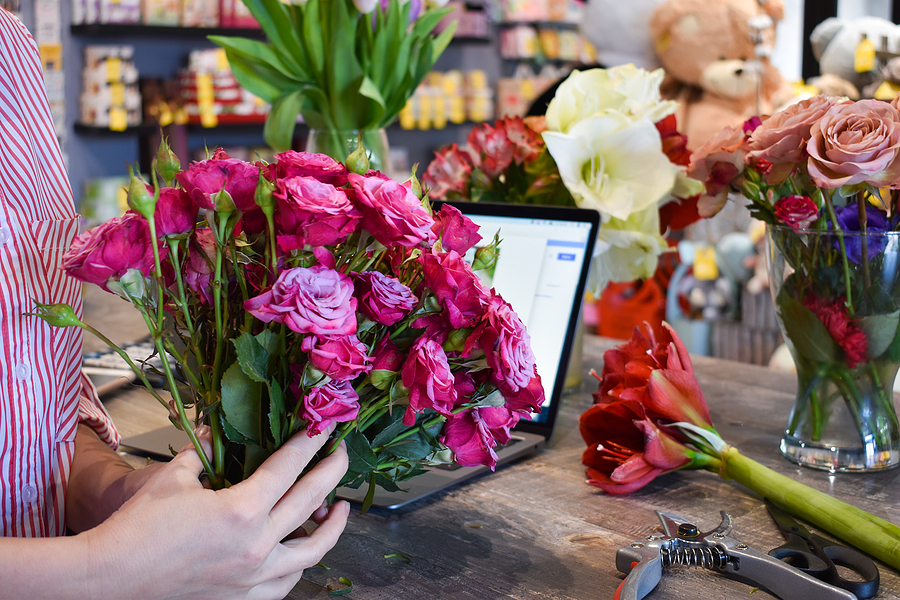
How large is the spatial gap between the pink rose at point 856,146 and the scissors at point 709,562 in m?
0.31

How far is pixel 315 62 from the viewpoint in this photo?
3.84ft

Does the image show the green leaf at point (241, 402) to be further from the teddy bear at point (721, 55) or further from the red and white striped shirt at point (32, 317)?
the teddy bear at point (721, 55)

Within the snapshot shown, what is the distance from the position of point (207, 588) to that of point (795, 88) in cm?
263

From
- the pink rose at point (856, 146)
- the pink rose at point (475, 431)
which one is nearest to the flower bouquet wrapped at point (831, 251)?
the pink rose at point (856, 146)

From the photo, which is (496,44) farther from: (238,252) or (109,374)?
(238,252)

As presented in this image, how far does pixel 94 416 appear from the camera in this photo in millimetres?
732

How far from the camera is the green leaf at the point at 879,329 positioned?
73 centimetres

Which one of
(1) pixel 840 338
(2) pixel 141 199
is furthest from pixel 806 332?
(2) pixel 141 199

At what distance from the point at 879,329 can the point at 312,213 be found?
21.9 inches

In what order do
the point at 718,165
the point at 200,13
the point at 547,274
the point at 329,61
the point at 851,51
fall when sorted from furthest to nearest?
1. the point at 200,13
2. the point at 851,51
3. the point at 329,61
4. the point at 547,274
5. the point at 718,165

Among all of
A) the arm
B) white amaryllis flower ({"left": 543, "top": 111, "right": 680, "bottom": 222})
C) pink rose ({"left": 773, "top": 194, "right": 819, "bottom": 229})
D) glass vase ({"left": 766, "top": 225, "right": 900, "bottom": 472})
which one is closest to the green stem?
glass vase ({"left": 766, "top": 225, "right": 900, "bottom": 472})

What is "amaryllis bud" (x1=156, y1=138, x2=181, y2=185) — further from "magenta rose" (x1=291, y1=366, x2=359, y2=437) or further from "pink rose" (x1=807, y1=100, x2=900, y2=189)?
"pink rose" (x1=807, y1=100, x2=900, y2=189)

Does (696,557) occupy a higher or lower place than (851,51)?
lower

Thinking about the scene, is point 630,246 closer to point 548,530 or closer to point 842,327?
point 842,327
